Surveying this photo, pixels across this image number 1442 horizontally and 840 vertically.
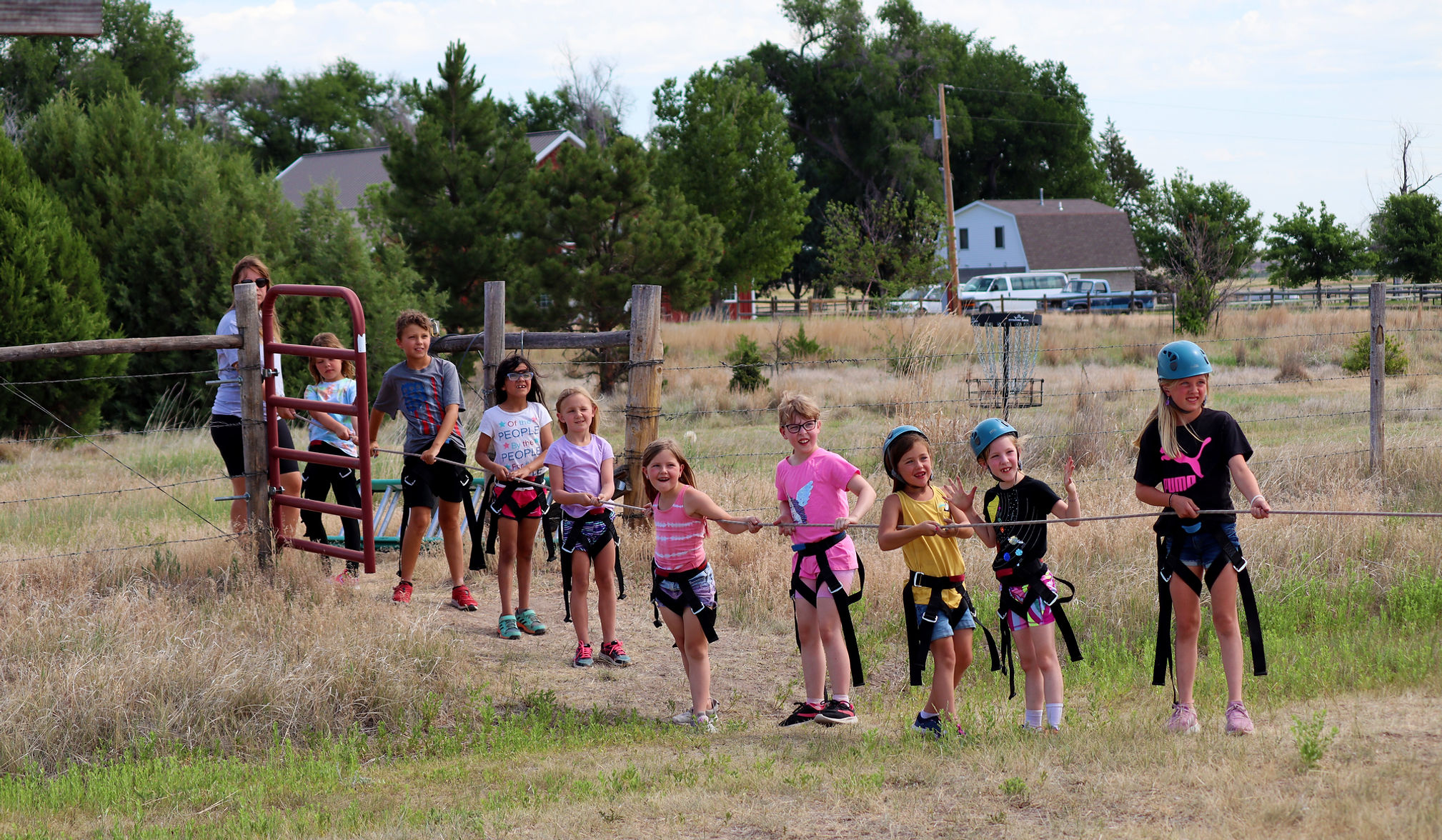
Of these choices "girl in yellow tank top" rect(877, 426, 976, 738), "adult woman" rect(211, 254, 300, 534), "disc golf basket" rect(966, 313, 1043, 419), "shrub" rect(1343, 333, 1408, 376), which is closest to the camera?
"girl in yellow tank top" rect(877, 426, 976, 738)

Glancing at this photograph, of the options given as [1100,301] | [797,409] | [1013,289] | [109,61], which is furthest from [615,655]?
[109,61]

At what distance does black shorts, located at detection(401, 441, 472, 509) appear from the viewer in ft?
23.2

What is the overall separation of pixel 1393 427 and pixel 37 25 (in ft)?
41.3

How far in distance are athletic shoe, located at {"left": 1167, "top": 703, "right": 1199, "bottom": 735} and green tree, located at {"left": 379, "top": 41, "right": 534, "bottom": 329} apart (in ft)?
66.9

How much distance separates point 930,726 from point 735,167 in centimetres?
3621

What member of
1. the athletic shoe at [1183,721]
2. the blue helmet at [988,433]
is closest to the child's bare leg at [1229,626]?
the athletic shoe at [1183,721]

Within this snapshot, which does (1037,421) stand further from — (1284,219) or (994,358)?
(1284,219)

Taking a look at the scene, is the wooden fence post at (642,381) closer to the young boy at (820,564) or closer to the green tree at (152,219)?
the young boy at (820,564)

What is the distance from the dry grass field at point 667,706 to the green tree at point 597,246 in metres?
14.1

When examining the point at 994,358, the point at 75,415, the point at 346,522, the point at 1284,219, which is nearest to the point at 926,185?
the point at 1284,219

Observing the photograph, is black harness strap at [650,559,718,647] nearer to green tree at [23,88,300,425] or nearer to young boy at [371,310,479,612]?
young boy at [371,310,479,612]

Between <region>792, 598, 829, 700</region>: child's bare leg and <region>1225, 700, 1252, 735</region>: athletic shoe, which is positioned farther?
<region>792, 598, 829, 700</region>: child's bare leg

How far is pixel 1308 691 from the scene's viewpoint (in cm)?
527

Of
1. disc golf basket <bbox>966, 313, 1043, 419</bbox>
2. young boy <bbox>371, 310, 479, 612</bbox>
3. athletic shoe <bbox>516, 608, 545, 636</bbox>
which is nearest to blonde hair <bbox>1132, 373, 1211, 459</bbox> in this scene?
athletic shoe <bbox>516, 608, 545, 636</bbox>
